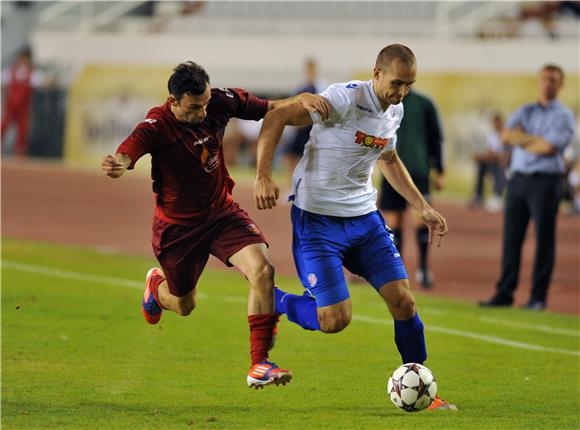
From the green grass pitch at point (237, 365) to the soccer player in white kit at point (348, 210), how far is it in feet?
1.95

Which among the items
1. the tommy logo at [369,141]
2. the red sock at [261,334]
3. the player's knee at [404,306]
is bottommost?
the red sock at [261,334]

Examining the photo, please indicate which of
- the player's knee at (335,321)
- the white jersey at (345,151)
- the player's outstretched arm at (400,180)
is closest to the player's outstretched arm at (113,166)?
the white jersey at (345,151)

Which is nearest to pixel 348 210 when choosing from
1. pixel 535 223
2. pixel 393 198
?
pixel 535 223

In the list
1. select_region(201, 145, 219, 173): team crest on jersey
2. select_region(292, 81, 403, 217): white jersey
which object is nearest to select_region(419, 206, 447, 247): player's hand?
select_region(292, 81, 403, 217): white jersey

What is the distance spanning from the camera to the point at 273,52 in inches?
1410

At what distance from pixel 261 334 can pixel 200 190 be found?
1107mm

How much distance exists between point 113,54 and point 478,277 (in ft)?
73.9

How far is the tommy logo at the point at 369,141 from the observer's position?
27.6 feet

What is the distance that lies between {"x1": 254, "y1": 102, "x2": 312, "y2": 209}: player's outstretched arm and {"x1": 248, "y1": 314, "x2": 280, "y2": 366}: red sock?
36.1 inches

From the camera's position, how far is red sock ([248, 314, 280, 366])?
8.34 metres

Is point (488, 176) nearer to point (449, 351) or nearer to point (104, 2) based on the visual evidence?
point (104, 2)

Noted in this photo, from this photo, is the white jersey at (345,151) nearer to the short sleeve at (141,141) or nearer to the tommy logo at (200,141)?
the tommy logo at (200,141)

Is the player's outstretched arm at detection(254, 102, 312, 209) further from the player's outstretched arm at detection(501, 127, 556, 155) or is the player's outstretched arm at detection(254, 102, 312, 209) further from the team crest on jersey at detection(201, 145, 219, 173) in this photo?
the player's outstretched arm at detection(501, 127, 556, 155)

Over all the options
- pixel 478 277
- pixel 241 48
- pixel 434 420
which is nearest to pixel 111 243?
pixel 478 277
